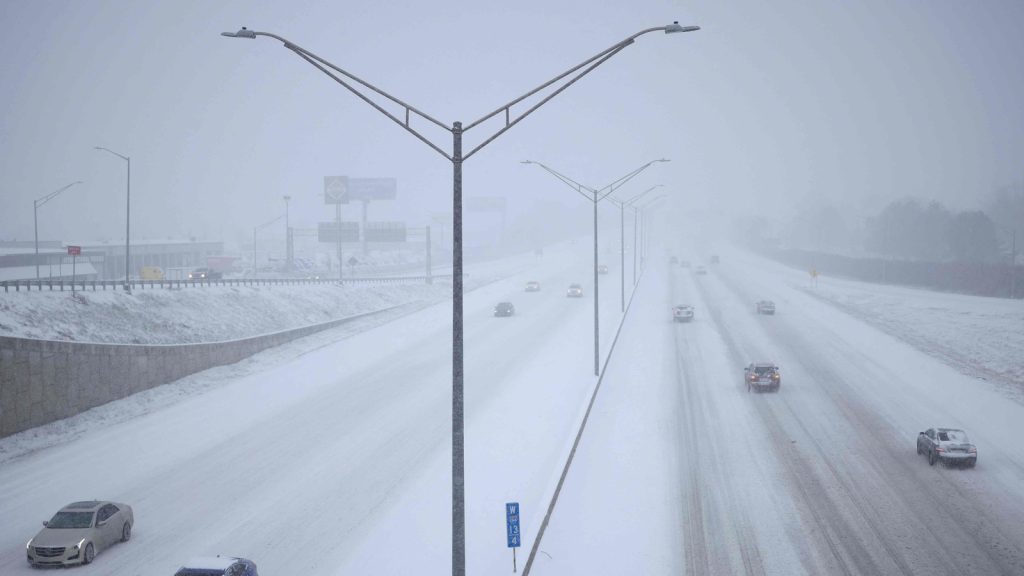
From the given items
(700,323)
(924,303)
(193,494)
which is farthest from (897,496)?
(924,303)

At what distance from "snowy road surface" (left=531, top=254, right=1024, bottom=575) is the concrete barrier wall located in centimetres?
2288

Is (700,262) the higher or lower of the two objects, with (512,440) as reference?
higher

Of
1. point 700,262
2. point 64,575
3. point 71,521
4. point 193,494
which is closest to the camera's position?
point 64,575

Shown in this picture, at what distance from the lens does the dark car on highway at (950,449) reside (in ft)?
83.4

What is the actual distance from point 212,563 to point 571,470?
43.4 feet

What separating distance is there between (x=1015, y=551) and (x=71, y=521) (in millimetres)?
25410

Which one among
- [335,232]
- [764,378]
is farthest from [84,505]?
[335,232]

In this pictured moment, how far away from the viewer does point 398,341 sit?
55406 millimetres

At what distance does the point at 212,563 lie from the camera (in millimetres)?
16328

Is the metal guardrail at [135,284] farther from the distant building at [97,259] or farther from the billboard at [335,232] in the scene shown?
the billboard at [335,232]

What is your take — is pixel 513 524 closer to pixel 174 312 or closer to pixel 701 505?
pixel 701 505

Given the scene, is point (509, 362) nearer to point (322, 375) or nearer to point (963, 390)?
point (322, 375)

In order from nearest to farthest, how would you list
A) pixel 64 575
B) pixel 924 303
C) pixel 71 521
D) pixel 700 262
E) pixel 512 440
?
pixel 64 575, pixel 71 521, pixel 512 440, pixel 924 303, pixel 700 262

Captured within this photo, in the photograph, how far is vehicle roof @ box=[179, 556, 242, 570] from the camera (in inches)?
634
